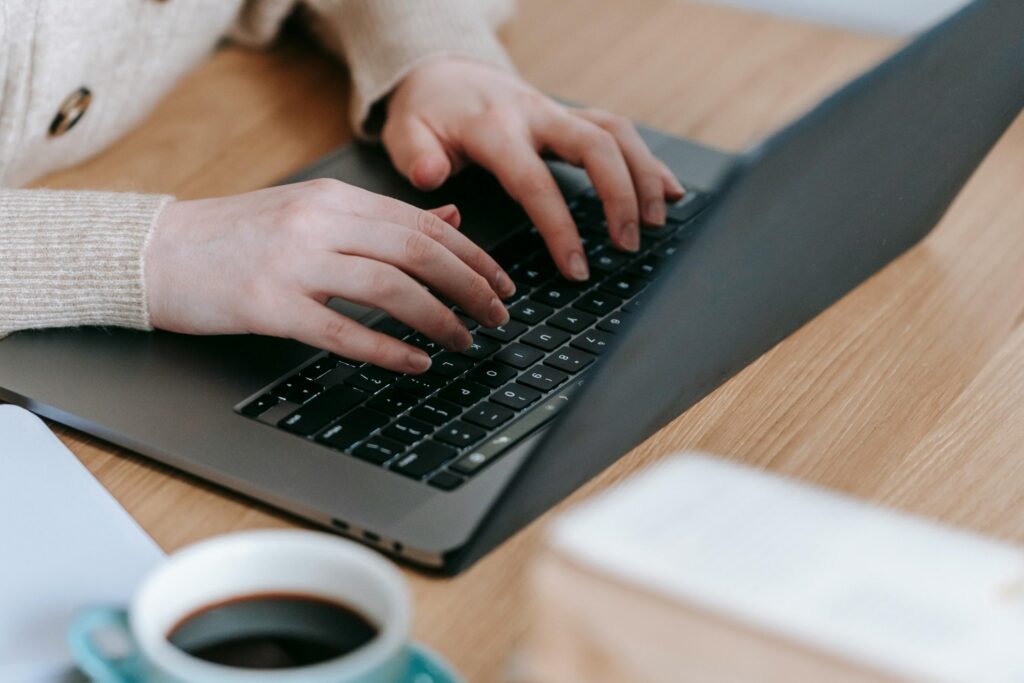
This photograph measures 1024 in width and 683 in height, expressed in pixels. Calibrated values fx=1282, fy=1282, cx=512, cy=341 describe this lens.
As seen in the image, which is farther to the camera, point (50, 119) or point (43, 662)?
point (50, 119)

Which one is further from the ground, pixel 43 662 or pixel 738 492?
pixel 738 492

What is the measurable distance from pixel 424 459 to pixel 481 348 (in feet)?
0.35

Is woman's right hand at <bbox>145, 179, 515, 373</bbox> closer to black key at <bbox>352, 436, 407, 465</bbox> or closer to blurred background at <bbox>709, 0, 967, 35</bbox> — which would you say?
black key at <bbox>352, 436, 407, 465</bbox>

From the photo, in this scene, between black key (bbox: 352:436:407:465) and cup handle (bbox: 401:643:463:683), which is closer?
cup handle (bbox: 401:643:463:683)

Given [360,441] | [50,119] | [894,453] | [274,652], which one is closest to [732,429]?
[894,453]

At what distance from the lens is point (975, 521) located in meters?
0.59

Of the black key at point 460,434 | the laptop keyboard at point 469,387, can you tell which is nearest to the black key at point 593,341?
the laptop keyboard at point 469,387

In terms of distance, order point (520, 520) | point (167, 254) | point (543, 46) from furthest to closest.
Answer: point (543, 46) < point (167, 254) < point (520, 520)

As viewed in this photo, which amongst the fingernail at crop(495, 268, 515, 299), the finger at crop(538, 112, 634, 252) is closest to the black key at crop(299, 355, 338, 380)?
the fingernail at crop(495, 268, 515, 299)

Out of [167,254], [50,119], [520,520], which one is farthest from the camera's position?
[50,119]

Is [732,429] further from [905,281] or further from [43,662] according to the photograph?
[43,662]

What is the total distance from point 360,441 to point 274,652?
0.55 ft

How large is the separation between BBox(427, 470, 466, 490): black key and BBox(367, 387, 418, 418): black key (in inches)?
2.2

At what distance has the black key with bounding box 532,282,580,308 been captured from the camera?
72cm
